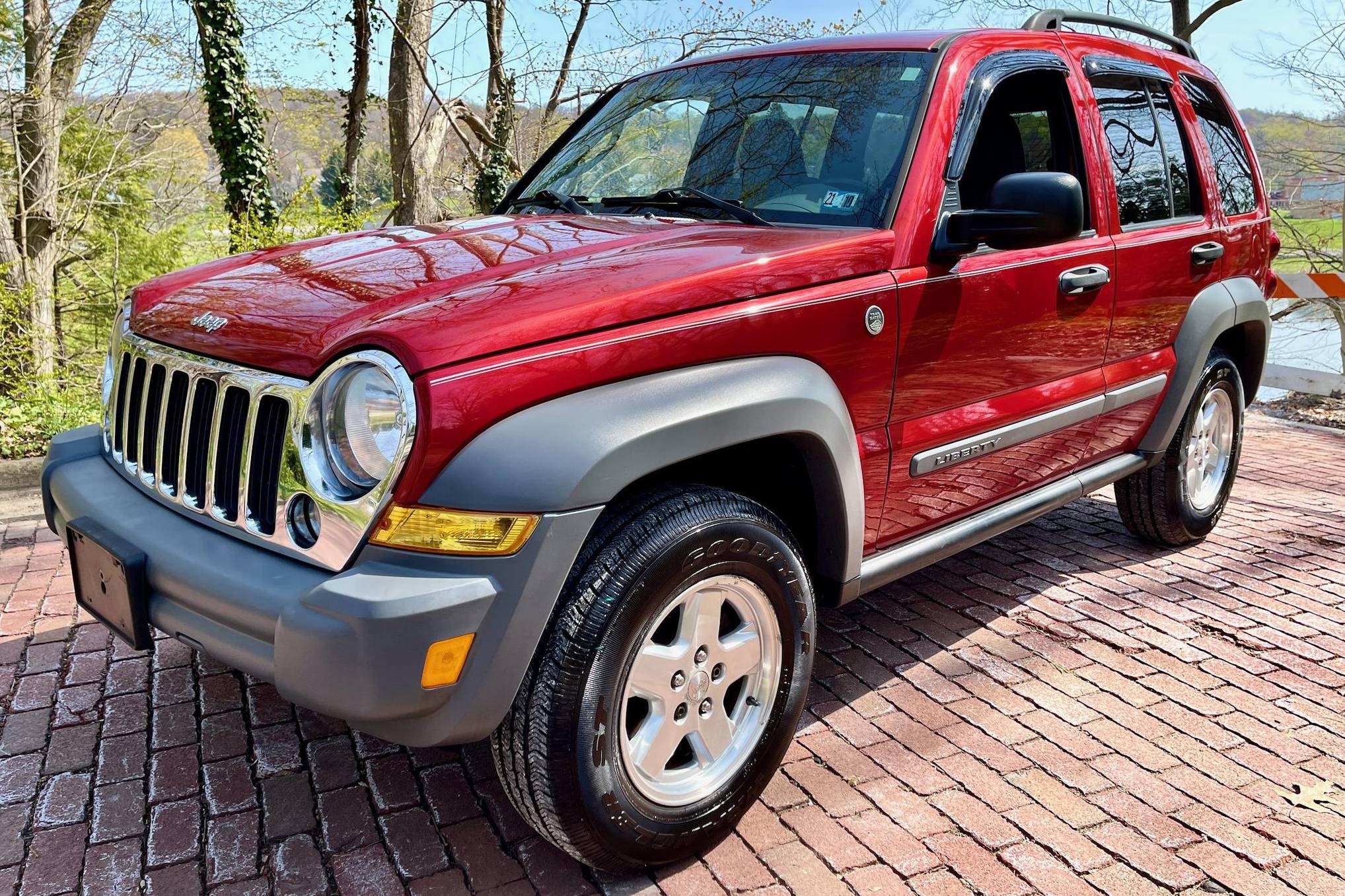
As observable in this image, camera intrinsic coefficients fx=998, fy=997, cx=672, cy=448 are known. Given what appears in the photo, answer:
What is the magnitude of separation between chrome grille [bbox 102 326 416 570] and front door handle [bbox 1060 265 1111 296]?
230 cm

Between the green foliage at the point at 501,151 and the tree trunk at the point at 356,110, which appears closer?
the green foliage at the point at 501,151

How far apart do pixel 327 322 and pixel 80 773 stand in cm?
167

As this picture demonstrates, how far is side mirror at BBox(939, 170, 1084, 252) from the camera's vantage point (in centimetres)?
270

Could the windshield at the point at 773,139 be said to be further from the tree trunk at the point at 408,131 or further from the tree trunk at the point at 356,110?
the tree trunk at the point at 356,110

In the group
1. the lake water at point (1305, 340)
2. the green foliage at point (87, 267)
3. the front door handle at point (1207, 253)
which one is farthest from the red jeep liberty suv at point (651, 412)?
the lake water at point (1305, 340)

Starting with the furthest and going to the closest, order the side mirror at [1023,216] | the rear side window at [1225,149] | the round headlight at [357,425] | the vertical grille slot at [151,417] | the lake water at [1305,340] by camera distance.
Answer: the lake water at [1305,340], the rear side window at [1225,149], the side mirror at [1023,216], the vertical grille slot at [151,417], the round headlight at [357,425]

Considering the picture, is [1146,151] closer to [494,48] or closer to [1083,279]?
[1083,279]

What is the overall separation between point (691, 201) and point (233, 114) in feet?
31.7

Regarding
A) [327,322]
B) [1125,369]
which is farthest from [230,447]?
[1125,369]

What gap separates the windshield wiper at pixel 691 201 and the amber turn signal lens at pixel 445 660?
1555mm

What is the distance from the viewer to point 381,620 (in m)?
1.85

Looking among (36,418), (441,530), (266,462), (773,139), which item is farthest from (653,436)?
(36,418)

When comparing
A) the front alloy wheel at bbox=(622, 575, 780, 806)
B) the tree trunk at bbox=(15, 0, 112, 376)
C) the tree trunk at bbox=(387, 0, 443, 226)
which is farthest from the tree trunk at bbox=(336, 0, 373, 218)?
the front alloy wheel at bbox=(622, 575, 780, 806)

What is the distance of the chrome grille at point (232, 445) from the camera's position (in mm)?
1999
